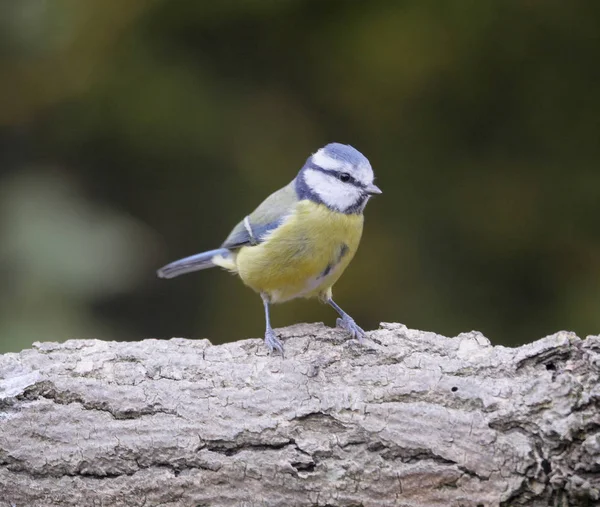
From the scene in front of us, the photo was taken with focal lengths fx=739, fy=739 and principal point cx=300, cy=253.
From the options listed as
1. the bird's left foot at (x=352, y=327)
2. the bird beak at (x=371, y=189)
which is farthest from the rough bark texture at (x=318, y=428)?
the bird beak at (x=371, y=189)

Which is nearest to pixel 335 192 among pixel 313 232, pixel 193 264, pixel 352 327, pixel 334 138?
pixel 313 232

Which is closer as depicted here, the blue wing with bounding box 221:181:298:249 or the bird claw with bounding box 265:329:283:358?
the bird claw with bounding box 265:329:283:358

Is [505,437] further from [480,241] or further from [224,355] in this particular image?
[480,241]

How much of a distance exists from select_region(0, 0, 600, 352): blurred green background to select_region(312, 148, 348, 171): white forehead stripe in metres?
1.33

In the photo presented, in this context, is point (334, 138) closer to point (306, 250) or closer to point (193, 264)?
point (193, 264)

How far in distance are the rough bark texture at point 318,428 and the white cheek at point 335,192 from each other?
0.54m

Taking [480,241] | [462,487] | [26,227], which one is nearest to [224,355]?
[462,487]

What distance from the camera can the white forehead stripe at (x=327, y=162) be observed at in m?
2.47

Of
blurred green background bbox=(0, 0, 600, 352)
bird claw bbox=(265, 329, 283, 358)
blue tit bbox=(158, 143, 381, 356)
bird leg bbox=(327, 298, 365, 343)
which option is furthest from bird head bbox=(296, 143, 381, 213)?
blurred green background bbox=(0, 0, 600, 352)

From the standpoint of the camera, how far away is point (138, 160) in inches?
164

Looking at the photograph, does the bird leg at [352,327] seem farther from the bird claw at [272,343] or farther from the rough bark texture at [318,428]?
the bird claw at [272,343]

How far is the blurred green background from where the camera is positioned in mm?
3666

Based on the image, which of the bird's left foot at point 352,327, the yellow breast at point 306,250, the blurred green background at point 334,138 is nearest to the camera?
the bird's left foot at point 352,327

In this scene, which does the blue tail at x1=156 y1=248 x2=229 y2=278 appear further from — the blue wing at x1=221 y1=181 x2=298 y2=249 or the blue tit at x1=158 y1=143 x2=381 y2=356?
the blue tit at x1=158 y1=143 x2=381 y2=356
